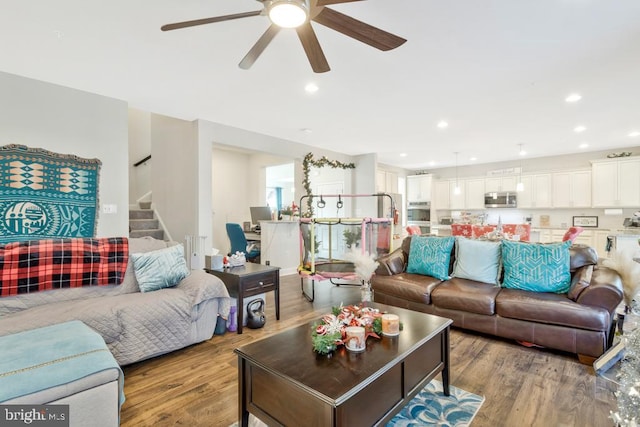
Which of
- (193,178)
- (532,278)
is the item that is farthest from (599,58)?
(193,178)

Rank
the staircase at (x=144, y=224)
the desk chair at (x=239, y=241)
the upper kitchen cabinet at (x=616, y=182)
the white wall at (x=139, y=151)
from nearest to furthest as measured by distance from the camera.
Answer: the staircase at (x=144, y=224)
the desk chair at (x=239, y=241)
the upper kitchen cabinet at (x=616, y=182)
the white wall at (x=139, y=151)

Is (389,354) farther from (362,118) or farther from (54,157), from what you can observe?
(54,157)

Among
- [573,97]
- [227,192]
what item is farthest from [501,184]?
[227,192]

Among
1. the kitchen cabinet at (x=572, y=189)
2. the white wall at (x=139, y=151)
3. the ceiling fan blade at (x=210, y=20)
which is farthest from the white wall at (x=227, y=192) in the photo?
the kitchen cabinet at (x=572, y=189)

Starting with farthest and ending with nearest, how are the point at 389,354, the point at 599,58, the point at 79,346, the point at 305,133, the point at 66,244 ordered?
the point at 305,133 < the point at 599,58 < the point at 66,244 < the point at 79,346 < the point at 389,354

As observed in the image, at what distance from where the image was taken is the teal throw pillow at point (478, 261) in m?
3.25

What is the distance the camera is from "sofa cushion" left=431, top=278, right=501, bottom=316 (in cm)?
289

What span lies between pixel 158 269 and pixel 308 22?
2403mm

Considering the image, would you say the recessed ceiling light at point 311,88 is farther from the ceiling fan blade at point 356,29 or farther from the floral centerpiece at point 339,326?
the floral centerpiece at point 339,326

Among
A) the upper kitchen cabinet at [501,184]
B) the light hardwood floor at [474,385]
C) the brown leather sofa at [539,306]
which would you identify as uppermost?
the upper kitchen cabinet at [501,184]

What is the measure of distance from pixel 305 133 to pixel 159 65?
9.24 feet

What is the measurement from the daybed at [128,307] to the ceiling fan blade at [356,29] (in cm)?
233

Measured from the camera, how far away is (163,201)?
5551 mm

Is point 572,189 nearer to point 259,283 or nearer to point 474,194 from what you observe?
point 474,194
